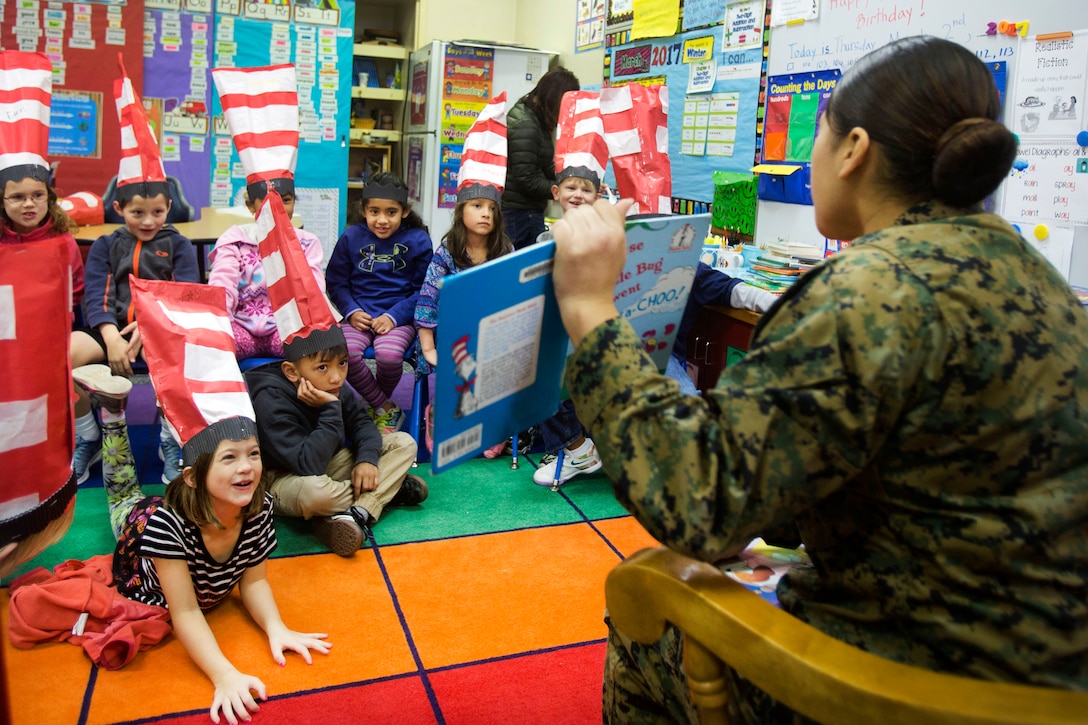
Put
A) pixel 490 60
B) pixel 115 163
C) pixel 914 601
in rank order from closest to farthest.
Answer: pixel 914 601
pixel 115 163
pixel 490 60

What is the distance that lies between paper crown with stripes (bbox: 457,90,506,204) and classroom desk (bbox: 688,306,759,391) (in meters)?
0.92

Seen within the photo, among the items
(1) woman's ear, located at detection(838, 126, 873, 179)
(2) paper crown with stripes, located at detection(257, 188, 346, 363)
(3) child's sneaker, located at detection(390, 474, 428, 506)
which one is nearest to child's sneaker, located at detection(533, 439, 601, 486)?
(3) child's sneaker, located at detection(390, 474, 428, 506)

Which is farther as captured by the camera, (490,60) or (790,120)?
(490,60)

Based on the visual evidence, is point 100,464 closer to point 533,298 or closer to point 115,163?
point 533,298

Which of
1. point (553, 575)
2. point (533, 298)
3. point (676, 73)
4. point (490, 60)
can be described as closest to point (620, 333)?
point (533, 298)

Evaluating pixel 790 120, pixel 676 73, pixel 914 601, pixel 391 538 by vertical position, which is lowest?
pixel 391 538

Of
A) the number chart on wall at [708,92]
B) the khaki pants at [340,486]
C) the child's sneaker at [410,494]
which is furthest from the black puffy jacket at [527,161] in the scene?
the child's sneaker at [410,494]

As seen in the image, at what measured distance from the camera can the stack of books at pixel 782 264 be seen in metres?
2.98

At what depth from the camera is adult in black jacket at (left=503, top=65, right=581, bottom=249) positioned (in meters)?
4.58

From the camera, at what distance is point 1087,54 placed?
2436mm

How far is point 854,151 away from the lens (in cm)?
92

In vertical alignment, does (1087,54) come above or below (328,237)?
above

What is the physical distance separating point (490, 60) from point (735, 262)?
11.6 feet

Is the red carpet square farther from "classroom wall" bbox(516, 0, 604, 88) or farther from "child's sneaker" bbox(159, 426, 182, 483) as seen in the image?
"classroom wall" bbox(516, 0, 604, 88)
